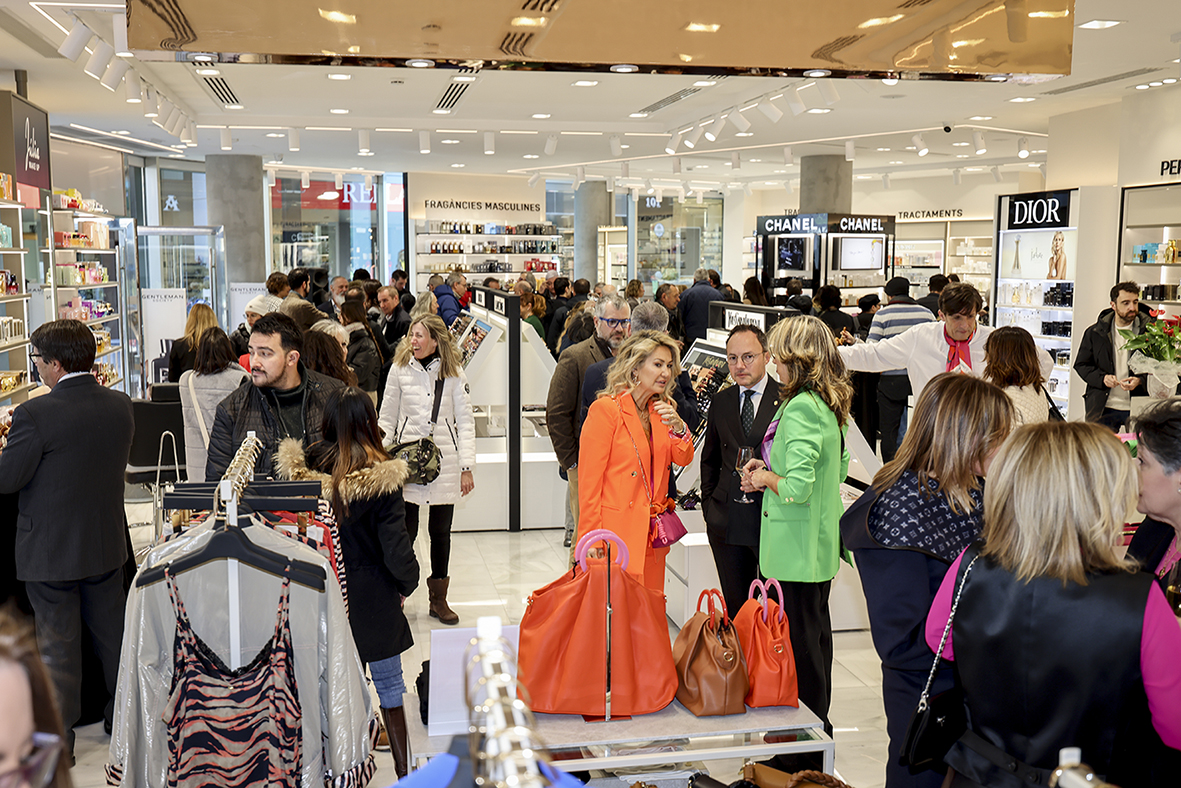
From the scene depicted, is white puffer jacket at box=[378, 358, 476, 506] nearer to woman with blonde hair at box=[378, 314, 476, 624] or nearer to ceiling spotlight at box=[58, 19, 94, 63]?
woman with blonde hair at box=[378, 314, 476, 624]

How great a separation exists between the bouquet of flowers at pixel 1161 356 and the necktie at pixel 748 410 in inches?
97.8

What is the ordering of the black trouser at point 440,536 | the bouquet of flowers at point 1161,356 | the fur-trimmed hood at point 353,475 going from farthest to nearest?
the black trouser at point 440,536 < the bouquet of flowers at point 1161,356 < the fur-trimmed hood at point 353,475

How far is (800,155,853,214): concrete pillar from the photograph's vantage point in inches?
603

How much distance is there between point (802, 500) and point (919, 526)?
972 millimetres

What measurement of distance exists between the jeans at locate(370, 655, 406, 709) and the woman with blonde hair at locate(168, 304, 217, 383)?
139 inches

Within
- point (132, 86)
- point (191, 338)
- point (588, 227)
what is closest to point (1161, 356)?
point (191, 338)

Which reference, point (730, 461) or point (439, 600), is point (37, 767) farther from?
point (439, 600)

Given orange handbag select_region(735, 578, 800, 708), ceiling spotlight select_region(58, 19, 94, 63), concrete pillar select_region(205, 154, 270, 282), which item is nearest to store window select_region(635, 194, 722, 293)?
concrete pillar select_region(205, 154, 270, 282)

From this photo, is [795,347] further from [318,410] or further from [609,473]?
[318,410]

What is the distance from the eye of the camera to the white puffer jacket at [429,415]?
16.3 feet

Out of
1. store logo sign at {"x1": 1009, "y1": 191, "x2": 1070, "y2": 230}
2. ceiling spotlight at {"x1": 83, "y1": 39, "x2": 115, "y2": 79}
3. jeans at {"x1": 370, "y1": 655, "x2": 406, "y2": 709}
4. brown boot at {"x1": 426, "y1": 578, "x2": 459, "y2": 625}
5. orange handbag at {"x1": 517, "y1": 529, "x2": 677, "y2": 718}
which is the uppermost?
ceiling spotlight at {"x1": 83, "y1": 39, "x2": 115, "y2": 79}

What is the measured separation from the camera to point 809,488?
3279 mm

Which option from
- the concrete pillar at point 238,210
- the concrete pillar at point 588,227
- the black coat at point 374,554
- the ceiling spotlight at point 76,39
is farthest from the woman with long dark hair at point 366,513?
the concrete pillar at point 588,227

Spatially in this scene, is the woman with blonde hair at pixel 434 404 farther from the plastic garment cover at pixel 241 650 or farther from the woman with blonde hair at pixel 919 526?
the woman with blonde hair at pixel 919 526
